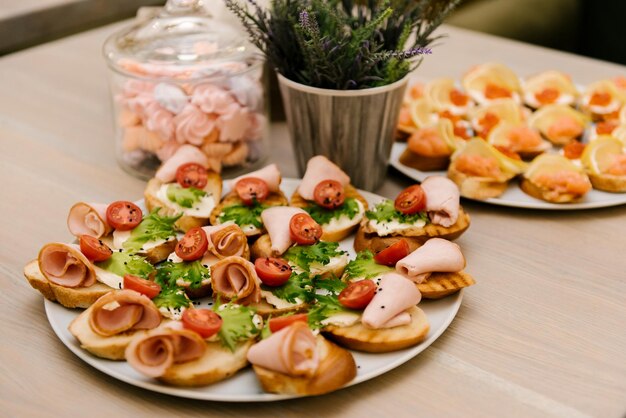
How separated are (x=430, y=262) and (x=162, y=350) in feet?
1.43

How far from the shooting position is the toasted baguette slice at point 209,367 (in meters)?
0.99

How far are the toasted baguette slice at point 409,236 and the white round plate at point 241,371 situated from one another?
0.47ft

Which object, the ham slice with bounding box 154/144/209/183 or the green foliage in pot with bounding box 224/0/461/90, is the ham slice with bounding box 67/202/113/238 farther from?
the green foliage in pot with bounding box 224/0/461/90

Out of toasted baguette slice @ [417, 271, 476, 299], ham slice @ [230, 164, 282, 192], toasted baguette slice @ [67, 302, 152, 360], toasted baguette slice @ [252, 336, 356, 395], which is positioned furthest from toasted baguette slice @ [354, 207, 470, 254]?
toasted baguette slice @ [67, 302, 152, 360]

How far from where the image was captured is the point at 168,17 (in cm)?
164

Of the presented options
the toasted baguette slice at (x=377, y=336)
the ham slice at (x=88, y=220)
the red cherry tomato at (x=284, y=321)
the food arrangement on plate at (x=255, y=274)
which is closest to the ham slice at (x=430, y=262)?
the food arrangement on plate at (x=255, y=274)

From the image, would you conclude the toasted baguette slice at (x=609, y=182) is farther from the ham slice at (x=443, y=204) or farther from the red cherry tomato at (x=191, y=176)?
the red cherry tomato at (x=191, y=176)

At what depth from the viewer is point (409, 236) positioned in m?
1.30

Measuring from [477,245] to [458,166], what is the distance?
20 centimetres

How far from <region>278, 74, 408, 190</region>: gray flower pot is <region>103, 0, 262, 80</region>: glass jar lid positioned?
164mm

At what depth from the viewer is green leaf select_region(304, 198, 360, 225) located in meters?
1.35

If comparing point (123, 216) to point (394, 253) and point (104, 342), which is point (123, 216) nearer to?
point (104, 342)

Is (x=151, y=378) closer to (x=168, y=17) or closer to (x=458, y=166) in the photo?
(x=458, y=166)

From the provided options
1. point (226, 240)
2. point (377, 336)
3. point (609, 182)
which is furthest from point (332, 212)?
point (609, 182)
